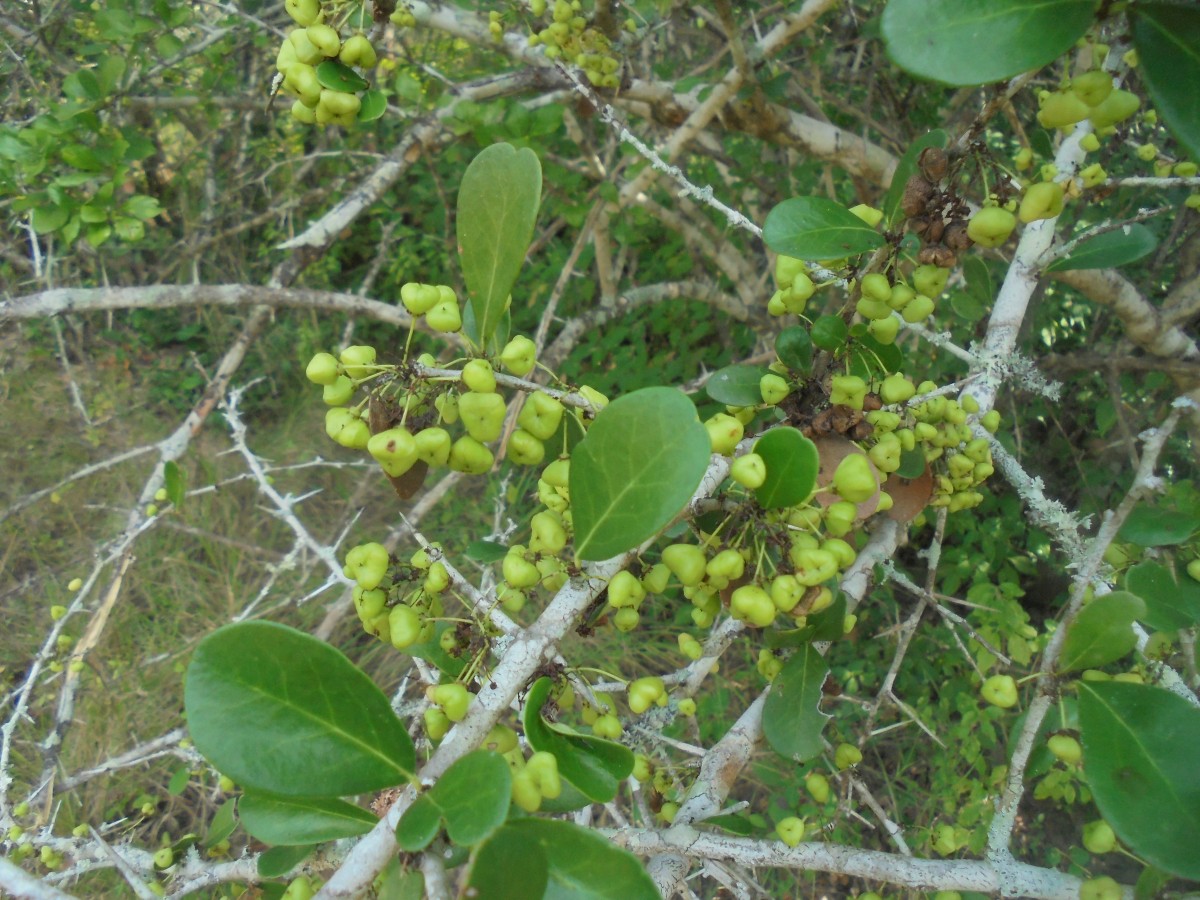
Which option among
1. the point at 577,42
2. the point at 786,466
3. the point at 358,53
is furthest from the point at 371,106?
the point at 577,42

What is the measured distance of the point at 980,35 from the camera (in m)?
0.62

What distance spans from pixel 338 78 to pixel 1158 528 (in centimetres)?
127

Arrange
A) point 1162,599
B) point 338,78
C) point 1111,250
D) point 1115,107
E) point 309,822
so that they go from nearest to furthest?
1. point 1115,107
2. point 309,822
3. point 338,78
4. point 1162,599
5. point 1111,250

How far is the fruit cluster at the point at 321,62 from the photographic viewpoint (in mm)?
937

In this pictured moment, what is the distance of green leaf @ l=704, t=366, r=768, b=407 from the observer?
1081 mm

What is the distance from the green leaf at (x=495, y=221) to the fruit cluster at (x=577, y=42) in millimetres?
1191

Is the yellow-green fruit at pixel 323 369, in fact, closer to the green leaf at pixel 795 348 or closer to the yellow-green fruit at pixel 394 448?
the yellow-green fruit at pixel 394 448

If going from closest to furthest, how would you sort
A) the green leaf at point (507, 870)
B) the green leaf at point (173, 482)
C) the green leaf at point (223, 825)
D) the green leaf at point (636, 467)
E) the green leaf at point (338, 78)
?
1. the green leaf at point (507, 870)
2. the green leaf at point (636, 467)
3. the green leaf at point (338, 78)
4. the green leaf at point (223, 825)
5. the green leaf at point (173, 482)

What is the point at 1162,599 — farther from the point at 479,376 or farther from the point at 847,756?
the point at 479,376

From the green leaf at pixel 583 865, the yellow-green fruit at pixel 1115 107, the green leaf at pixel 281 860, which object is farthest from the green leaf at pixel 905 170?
the green leaf at pixel 281 860

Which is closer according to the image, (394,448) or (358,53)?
(394,448)

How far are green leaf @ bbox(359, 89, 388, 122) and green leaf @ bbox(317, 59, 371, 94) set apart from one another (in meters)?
0.06

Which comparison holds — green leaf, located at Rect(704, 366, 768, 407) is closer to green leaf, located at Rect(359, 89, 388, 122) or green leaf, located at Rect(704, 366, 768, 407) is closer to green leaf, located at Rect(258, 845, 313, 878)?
green leaf, located at Rect(359, 89, 388, 122)

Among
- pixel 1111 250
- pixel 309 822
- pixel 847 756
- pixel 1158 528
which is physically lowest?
pixel 847 756
